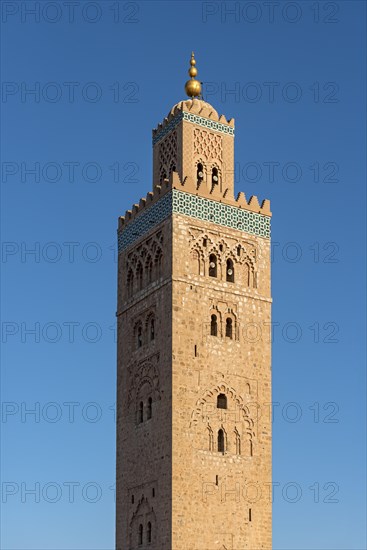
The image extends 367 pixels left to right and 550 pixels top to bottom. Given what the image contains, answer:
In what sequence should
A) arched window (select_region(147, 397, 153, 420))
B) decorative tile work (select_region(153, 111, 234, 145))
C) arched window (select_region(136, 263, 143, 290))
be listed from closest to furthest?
arched window (select_region(147, 397, 153, 420))
arched window (select_region(136, 263, 143, 290))
decorative tile work (select_region(153, 111, 234, 145))

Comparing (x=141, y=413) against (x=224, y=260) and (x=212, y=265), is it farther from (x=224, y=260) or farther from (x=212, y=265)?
(x=224, y=260)

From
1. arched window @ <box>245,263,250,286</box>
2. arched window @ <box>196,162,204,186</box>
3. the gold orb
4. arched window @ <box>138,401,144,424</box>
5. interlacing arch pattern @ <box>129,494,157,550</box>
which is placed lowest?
interlacing arch pattern @ <box>129,494,157,550</box>

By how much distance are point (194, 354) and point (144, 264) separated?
10.3ft

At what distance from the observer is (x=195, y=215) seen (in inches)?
1133

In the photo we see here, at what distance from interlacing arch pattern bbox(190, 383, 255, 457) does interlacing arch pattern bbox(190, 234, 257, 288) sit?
9.56ft

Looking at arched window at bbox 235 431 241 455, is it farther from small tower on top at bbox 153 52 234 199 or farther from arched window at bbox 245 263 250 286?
small tower on top at bbox 153 52 234 199

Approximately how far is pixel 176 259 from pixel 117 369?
384 centimetres

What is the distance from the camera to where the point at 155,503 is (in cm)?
2686

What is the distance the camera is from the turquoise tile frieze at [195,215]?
28641 millimetres

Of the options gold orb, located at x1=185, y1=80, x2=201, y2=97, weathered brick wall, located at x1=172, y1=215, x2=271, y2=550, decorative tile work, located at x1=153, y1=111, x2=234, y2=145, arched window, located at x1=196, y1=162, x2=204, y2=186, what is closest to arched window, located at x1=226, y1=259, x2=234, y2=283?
weathered brick wall, located at x1=172, y1=215, x2=271, y2=550

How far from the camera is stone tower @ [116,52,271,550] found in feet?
87.9

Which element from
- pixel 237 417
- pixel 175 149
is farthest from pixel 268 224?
pixel 237 417

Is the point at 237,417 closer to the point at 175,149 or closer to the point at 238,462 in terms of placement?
the point at 238,462

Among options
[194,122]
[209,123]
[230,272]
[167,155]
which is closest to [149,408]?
[230,272]
